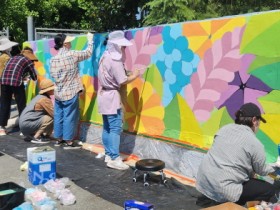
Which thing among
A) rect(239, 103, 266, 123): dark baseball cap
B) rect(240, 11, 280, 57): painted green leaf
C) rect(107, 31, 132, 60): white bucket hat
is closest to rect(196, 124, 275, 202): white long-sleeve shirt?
rect(239, 103, 266, 123): dark baseball cap

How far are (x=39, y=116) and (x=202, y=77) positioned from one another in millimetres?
3404

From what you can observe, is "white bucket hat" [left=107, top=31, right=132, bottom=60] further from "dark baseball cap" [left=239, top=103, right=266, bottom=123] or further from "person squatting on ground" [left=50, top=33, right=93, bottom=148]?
"dark baseball cap" [left=239, top=103, right=266, bottom=123]

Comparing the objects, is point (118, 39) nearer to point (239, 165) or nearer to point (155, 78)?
point (155, 78)

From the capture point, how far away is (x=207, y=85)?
502cm

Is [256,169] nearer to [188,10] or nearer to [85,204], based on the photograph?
[85,204]

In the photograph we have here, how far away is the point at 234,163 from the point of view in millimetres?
3781

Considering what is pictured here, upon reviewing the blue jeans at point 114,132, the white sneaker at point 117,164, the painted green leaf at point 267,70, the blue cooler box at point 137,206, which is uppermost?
the painted green leaf at point 267,70

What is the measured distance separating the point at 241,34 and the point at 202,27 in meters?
0.62

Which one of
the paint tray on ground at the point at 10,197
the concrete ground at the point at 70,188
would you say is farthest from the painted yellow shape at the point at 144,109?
the paint tray on ground at the point at 10,197

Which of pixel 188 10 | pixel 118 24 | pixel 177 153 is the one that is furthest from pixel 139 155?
pixel 118 24

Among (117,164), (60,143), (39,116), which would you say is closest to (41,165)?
(117,164)

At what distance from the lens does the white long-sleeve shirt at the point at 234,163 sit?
3.75m

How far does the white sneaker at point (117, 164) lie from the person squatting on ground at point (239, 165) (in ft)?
5.75

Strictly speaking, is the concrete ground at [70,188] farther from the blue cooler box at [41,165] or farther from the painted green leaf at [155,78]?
the painted green leaf at [155,78]
